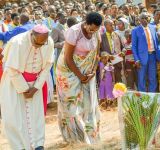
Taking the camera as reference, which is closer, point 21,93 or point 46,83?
point 21,93

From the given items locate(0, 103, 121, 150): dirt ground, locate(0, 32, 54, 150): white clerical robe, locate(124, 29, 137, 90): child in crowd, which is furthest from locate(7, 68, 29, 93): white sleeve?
locate(124, 29, 137, 90): child in crowd

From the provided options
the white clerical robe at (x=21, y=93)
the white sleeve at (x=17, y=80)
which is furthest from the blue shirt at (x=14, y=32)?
the white sleeve at (x=17, y=80)

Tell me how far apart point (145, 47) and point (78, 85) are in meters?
3.26

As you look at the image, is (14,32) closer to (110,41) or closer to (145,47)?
(110,41)

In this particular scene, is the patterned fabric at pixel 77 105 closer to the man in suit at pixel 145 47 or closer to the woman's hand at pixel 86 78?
the woman's hand at pixel 86 78

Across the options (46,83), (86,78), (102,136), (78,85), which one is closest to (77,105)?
(78,85)

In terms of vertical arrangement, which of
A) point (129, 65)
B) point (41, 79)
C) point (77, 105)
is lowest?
point (129, 65)

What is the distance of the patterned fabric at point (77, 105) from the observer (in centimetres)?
693

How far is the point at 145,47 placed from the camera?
988 centimetres

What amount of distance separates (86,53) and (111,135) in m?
1.46

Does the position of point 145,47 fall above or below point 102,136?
above

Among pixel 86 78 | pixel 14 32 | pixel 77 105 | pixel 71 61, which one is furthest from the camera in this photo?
pixel 14 32

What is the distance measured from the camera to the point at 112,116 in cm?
924

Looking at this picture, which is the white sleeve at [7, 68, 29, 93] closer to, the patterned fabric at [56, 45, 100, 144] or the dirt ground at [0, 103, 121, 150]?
the patterned fabric at [56, 45, 100, 144]
